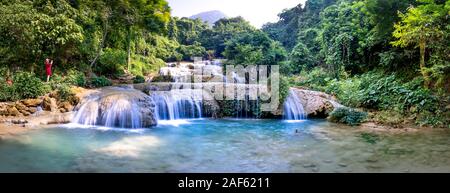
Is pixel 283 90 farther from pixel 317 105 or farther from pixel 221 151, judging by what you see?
pixel 221 151

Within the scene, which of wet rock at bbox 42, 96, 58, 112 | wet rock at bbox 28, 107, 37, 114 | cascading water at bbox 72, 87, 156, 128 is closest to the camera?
cascading water at bbox 72, 87, 156, 128

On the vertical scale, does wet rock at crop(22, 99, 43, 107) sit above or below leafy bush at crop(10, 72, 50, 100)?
below

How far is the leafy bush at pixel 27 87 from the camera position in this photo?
1165 cm

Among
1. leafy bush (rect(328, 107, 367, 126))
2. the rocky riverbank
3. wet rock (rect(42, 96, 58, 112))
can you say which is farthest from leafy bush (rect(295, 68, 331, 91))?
wet rock (rect(42, 96, 58, 112))

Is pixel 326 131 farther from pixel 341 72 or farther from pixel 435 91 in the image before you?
pixel 341 72

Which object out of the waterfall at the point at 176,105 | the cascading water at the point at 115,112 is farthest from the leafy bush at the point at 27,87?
the waterfall at the point at 176,105

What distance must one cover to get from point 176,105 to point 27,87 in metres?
5.51

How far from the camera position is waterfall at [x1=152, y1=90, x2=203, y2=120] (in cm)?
1304

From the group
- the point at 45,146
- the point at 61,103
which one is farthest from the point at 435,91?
the point at 61,103

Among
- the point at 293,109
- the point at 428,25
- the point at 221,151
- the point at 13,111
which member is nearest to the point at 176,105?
the point at 293,109

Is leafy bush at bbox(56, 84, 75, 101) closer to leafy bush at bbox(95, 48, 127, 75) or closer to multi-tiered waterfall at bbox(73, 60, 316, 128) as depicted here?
multi-tiered waterfall at bbox(73, 60, 316, 128)

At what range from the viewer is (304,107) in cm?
1385

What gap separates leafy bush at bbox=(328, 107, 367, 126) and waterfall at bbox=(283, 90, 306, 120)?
1426mm

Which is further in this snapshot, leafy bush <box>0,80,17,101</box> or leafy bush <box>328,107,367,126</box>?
leafy bush <box>328,107,367,126</box>
